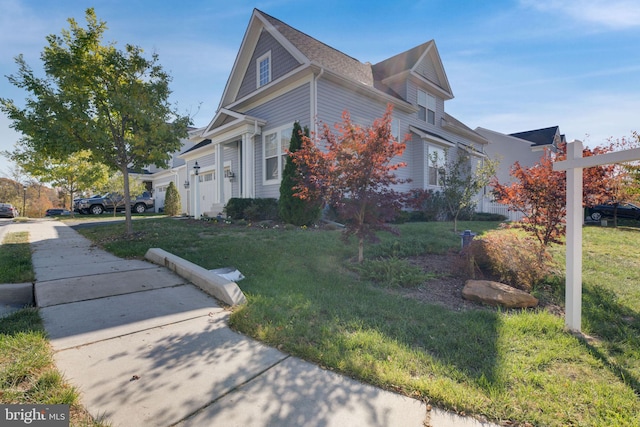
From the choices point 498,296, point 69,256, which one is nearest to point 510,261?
point 498,296

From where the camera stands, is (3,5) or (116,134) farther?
(116,134)

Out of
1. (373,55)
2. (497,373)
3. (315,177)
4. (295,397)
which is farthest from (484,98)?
(295,397)

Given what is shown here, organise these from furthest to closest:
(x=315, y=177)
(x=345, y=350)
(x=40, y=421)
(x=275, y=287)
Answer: (x=315, y=177)
(x=275, y=287)
(x=345, y=350)
(x=40, y=421)

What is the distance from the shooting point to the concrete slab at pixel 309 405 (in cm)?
188

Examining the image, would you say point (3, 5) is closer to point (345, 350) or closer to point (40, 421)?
point (40, 421)

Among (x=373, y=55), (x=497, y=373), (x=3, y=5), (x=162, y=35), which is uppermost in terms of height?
(x=373, y=55)

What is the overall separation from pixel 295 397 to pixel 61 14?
9900 mm

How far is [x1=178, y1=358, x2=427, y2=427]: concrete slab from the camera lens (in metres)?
1.88

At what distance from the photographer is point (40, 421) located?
182 cm

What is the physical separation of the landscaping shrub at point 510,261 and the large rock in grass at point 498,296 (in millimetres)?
641

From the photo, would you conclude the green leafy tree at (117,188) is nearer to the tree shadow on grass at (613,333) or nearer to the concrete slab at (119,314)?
the concrete slab at (119,314)

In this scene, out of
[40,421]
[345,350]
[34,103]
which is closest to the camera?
[40,421]

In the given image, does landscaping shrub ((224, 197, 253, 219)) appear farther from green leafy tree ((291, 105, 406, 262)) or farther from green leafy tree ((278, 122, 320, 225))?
green leafy tree ((291, 105, 406, 262))

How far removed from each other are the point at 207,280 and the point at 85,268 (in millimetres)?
2421
